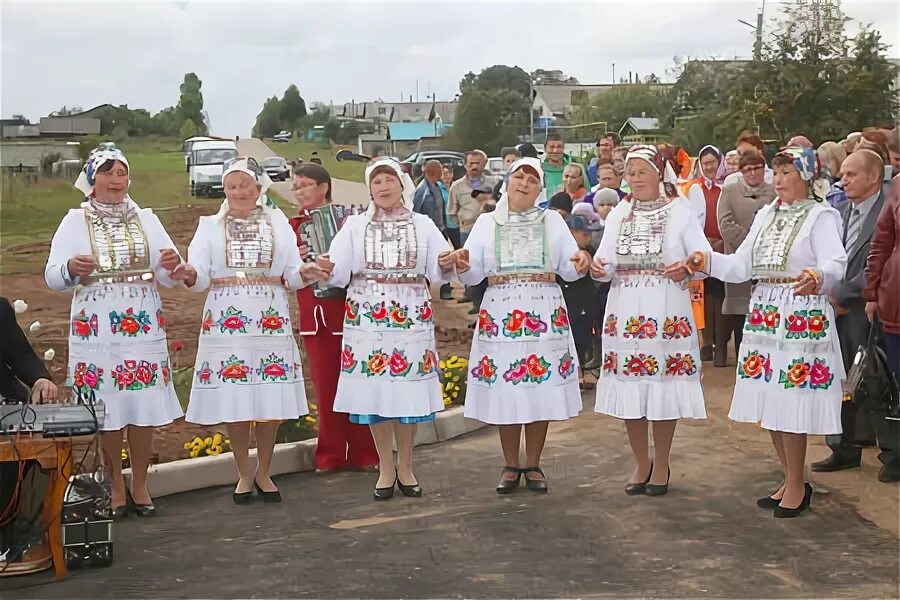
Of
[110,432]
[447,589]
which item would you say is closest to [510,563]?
[447,589]

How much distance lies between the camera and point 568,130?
17.2 metres

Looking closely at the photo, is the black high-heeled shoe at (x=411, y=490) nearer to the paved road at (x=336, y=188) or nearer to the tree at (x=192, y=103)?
the paved road at (x=336, y=188)

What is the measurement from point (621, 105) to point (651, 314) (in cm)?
1318

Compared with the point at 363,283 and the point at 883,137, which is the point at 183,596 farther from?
the point at 883,137

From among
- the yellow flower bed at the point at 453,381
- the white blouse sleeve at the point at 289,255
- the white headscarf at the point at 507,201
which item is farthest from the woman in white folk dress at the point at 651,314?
the yellow flower bed at the point at 453,381

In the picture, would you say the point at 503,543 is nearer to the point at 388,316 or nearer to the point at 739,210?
the point at 388,316

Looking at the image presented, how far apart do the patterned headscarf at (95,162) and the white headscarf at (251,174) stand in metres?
0.61

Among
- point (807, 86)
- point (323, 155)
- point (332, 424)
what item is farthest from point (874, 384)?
point (807, 86)

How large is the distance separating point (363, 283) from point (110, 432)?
1.71 metres

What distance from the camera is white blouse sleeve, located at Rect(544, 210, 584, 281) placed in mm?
6964

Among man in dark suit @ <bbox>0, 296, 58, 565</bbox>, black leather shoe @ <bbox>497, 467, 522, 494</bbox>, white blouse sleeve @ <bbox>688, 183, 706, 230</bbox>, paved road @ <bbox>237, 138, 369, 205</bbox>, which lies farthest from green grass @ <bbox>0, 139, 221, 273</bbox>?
black leather shoe @ <bbox>497, 467, 522, 494</bbox>

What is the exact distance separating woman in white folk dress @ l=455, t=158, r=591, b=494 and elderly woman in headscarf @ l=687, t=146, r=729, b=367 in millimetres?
3583

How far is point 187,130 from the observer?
11375 millimetres

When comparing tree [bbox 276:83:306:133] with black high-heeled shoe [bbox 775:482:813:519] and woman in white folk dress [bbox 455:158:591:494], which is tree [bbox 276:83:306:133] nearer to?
woman in white folk dress [bbox 455:158:591:494]
